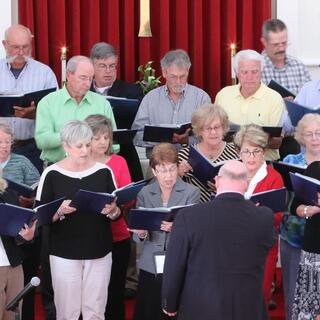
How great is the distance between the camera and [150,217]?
5645 mm

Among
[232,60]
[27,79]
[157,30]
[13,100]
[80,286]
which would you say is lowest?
[80,286]

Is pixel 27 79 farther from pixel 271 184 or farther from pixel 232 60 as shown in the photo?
pixel 271 184

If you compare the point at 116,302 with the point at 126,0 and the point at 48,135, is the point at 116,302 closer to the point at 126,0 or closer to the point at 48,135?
the point at 48,135

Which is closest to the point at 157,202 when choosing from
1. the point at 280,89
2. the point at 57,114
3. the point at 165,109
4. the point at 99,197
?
the point at 99,197

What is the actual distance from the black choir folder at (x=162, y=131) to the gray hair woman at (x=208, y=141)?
0.35ft

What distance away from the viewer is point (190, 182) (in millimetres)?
6453

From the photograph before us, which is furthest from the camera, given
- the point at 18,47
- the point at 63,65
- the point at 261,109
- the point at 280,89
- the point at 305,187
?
the point at 63,65

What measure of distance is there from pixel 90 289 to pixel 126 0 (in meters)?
3.30

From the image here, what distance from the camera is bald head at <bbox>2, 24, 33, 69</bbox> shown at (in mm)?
7109

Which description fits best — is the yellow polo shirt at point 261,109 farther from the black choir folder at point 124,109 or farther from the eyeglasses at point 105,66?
the eyeglasses at point 105,66

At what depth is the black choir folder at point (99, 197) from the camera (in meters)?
5.64

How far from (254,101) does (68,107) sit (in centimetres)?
139

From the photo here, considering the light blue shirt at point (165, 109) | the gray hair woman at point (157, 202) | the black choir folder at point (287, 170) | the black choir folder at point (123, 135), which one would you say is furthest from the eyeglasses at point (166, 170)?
the light blue shirt at point (165, 109)

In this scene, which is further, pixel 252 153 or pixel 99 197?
pixel 252 153
